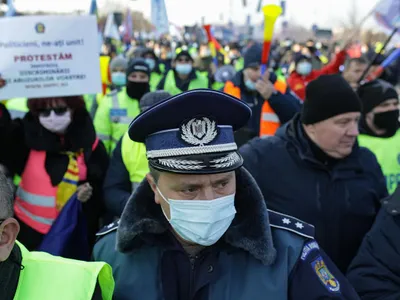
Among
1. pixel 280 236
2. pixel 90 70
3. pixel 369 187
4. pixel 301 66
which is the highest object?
pixel 90 70

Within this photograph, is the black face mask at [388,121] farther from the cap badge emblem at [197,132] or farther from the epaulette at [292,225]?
the cap badge emblem at [197,132]

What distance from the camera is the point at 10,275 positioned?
1.47 metres

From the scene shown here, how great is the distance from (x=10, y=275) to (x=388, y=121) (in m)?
2.99

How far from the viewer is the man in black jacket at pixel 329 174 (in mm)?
2637

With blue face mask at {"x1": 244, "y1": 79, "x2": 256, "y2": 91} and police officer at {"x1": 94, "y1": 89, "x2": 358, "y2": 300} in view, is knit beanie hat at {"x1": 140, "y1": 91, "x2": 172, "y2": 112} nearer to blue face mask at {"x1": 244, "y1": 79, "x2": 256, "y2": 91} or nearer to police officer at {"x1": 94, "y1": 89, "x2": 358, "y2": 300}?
blue face mask at {"x1": 244, "y1": 79, "x2": 256, "y2": 91}

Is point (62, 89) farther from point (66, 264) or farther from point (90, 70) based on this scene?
point (66, 264)

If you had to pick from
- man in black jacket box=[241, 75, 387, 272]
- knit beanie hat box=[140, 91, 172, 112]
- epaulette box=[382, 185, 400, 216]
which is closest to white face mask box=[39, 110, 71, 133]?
knit beanie hat box=[140, 91, 172, 112]

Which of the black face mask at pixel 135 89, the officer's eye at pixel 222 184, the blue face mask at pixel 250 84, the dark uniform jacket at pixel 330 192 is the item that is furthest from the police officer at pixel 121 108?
the officer's eye at pixel 222 184

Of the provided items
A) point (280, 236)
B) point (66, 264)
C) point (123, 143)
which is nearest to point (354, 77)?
point (123, 143)

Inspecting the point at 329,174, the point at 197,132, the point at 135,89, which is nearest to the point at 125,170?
the point at 329,174

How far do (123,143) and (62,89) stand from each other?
1.84 ft

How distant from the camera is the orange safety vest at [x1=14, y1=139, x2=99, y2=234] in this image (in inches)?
127

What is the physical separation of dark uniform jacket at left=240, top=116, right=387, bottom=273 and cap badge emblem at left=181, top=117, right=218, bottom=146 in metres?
1.16

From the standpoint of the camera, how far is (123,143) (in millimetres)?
3471
